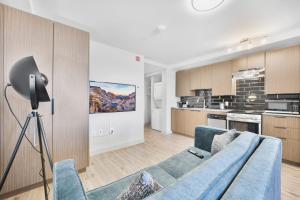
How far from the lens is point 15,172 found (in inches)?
62.7

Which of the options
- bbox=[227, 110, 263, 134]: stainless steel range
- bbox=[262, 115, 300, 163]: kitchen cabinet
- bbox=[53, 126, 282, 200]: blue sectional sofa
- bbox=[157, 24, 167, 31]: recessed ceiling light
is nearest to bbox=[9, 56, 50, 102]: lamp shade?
bbox=[53, 126, 282, 200]: blue sectional sofa

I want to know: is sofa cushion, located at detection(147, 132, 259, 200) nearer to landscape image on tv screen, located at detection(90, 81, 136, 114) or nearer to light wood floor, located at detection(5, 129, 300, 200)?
light wood floor, located at detection(5, 129, 300, 200)

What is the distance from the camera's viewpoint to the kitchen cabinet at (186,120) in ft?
12.7

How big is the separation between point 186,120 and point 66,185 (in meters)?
3.88

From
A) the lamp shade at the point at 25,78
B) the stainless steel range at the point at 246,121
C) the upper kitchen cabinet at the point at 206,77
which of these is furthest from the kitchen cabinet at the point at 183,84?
the lamp shade at the point at 25,78

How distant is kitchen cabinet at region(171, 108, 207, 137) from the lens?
388cm

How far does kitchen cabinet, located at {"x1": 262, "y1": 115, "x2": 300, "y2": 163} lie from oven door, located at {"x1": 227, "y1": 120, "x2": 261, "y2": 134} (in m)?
0.17

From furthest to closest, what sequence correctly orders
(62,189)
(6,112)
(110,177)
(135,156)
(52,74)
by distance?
(135,156), (110,177), (52,74), (6,112), (62,189)

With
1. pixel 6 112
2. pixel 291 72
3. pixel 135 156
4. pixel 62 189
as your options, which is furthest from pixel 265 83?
pixel 6 112

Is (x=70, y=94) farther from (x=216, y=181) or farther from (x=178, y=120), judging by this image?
(x=178, y=120)

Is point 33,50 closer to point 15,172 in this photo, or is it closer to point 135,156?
point 15,172

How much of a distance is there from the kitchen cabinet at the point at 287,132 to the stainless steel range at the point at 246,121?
0.17 meters

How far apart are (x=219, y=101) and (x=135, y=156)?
294 centimetres

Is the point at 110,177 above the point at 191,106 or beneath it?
beneath
